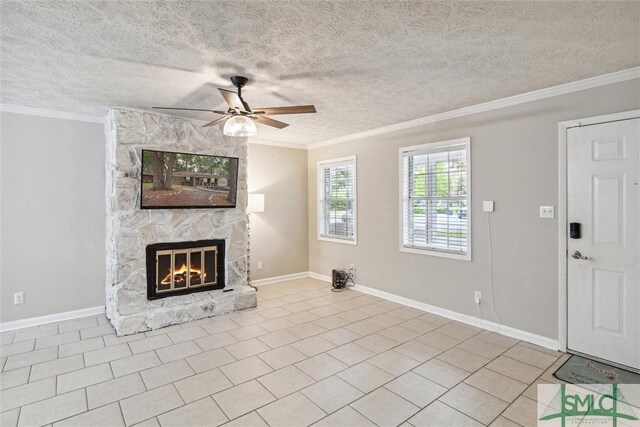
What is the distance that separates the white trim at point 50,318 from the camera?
3.80 meters

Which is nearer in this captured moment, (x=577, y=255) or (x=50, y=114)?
(x=577, y=255)

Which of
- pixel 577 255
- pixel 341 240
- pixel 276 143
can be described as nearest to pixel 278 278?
pixel 341 240

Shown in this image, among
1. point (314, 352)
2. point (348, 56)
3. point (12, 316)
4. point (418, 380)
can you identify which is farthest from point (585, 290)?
point (12, 316)

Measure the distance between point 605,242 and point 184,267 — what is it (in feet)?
14.9

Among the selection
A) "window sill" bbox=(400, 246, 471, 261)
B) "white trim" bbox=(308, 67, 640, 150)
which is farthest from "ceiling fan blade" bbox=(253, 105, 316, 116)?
"window sill" bbox=(400, 246, 471, 261)

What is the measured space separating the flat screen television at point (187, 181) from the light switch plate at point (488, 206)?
10.4 feet

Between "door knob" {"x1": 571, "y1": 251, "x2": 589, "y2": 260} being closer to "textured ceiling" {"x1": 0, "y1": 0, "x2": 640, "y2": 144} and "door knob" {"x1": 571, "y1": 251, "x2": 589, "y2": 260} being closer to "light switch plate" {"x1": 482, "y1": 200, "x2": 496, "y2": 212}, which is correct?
"light switch plate" {"x1": 482, "y1": 200, "x2": 496, "y2": 212}

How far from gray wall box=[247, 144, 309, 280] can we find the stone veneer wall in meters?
1.23

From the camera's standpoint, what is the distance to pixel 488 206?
12.3 ft

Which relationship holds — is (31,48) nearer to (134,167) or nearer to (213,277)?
(134,167)

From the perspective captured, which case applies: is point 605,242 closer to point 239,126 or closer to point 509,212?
point 509,212

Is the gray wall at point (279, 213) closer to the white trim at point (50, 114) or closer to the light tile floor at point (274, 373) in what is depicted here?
the light tile floor at point (274, 373)

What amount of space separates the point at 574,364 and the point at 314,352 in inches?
92.0

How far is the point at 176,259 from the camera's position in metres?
4.23
